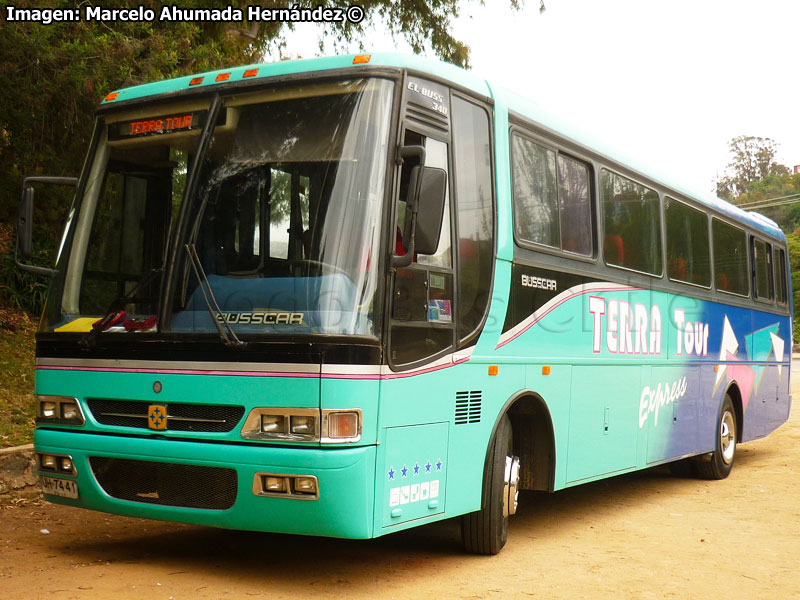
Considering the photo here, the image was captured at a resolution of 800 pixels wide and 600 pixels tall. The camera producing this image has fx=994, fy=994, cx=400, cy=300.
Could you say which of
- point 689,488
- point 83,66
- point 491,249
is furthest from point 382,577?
point 83,66

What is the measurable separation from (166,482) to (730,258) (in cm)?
879

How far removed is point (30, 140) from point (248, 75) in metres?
7.43

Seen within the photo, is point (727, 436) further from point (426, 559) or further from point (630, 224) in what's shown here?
point (426, 559)

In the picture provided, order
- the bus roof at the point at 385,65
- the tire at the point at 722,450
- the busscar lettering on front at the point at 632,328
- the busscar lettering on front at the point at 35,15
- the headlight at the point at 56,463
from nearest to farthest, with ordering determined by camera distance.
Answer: the bus roof at the point at 385,65 → the headlight at the point at 56,463 → the busscar lettering on front at the point at 632,328 → the busscar lettering on front at the point at 35,15 → the tire at the point at 722,450

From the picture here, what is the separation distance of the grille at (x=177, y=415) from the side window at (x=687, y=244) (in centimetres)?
603

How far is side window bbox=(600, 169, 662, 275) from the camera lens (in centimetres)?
898

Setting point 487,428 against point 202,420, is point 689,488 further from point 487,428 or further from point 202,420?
point 202,420

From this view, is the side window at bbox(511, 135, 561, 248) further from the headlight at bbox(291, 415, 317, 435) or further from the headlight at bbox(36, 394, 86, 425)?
the headlight at bbox(36, 394, 86, 425)

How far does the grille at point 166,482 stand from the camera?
19.2ft

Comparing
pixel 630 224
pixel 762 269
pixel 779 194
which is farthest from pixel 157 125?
pixel 779 194

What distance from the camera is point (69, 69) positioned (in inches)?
454

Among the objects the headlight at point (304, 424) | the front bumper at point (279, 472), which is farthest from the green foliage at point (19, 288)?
the headlight at point (304, 424)

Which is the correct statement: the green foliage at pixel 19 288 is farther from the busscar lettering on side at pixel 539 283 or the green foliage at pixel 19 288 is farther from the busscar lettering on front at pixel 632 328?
the busscar lettering on side at pixel 539 283

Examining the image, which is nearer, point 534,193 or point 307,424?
point 307,424
